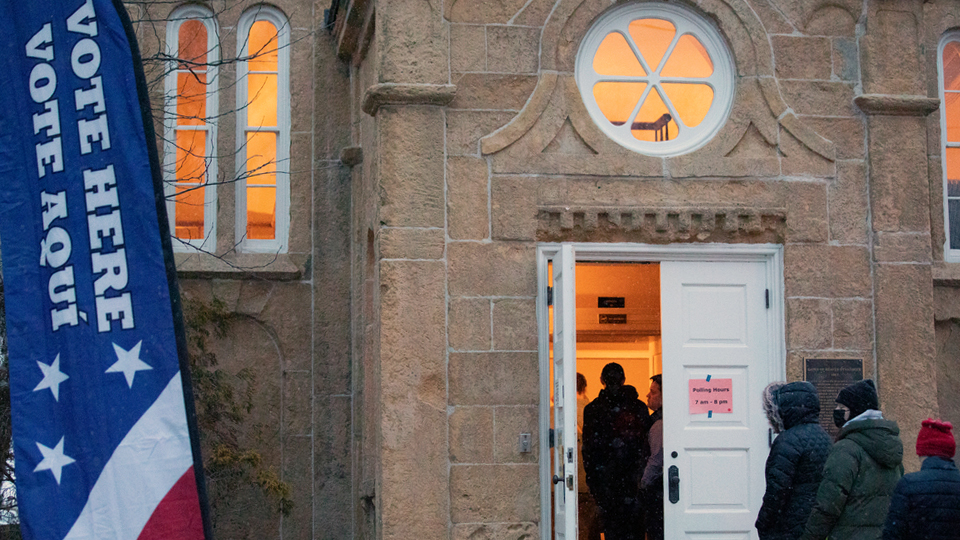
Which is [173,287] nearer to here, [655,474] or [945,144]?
[655,474]

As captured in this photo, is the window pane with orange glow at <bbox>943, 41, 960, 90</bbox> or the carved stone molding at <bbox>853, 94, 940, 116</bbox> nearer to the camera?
the carved stone molding at <bbox>853, 94, 940, 116</bbox>

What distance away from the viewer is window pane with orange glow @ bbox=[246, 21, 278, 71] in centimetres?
1009

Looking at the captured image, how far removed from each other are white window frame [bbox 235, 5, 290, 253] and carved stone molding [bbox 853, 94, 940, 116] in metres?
4.81

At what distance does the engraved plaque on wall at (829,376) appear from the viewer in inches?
315

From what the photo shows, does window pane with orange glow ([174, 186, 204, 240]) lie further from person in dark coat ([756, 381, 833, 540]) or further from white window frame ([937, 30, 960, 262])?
white window frame ([937, 30, 960, 262])

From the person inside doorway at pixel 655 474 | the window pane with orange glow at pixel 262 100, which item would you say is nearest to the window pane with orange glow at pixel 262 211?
the window pane with orange glow at pixel 262 100

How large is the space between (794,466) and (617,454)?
9.86ft

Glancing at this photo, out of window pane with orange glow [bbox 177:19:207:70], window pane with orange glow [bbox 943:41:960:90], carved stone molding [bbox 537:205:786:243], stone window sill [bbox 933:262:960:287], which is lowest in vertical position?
stone window sill [bbox 933:262:960:287]

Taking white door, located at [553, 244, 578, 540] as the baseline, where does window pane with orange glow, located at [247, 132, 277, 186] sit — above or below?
above

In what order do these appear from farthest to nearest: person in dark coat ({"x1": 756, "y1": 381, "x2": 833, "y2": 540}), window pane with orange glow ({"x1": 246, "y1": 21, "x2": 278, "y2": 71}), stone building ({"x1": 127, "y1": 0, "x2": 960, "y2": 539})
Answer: window pane with orange glow ({"x1": 246, "y1": 21, "x2": 278, "y2": 71}), stone building ({"x1": 127, "y1": 0, "x2": 960, "y2": 539}), person in dark coat ({"x1": 756, "y1": 381, "x2": 833, "y2": 540})

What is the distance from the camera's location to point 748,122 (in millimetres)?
8164

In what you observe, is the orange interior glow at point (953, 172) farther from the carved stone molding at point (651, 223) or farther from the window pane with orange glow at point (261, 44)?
the window pane with orange glow at point (261, 44)

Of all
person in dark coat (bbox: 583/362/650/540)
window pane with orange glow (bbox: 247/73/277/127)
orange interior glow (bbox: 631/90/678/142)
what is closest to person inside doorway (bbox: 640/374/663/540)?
person in dark coat (bbox: 583/362/650/540)

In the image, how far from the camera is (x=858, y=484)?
19.9 ft
